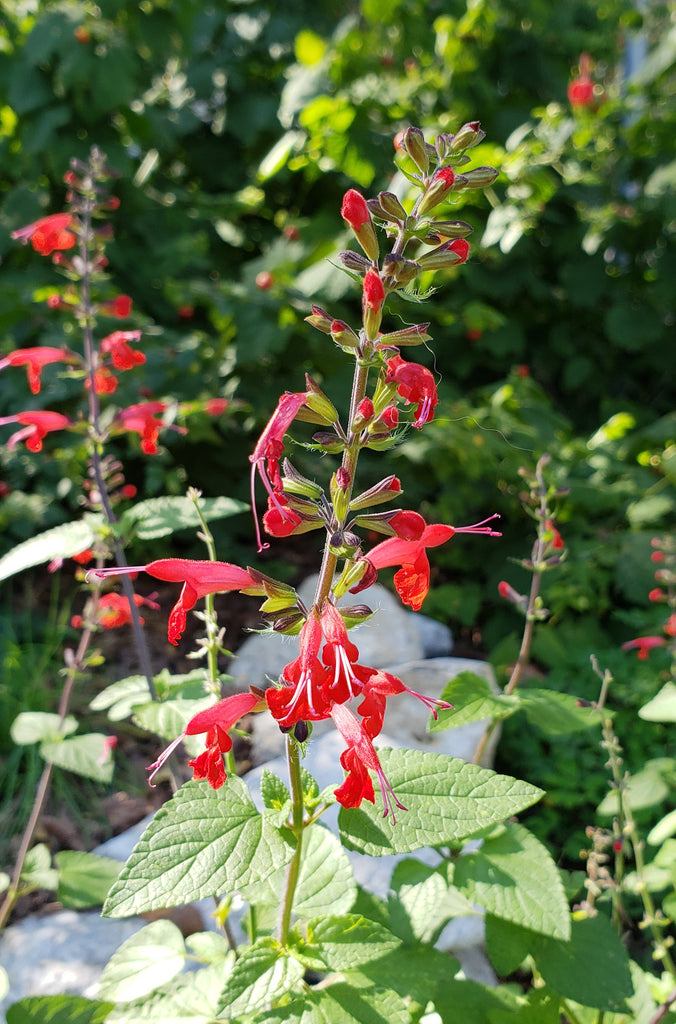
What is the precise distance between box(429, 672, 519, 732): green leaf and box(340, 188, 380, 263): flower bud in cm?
73

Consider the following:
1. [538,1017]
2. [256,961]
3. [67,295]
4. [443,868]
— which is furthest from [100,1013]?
[67,295]

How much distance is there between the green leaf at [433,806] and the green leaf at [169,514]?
571mm

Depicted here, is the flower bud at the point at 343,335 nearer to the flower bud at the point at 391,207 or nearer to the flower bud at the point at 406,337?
the flower bud at the point at 406,337

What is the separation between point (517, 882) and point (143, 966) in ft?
2.09

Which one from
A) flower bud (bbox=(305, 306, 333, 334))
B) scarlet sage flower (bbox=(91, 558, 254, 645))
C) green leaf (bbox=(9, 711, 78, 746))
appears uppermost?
flower bud (bbox=(305, 306, 333, 334))

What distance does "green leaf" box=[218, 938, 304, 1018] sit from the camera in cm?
85

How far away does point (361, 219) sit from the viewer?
0.84 meters

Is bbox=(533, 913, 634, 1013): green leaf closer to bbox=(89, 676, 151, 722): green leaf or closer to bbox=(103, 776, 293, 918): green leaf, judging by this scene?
bbox=(103, 776, 293, 918): green leaf

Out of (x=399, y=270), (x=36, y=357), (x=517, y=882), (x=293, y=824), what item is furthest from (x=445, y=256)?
(x=36, y=357)

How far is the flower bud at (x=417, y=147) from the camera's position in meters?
0.86

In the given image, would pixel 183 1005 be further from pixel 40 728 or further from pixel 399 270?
pixel 399 270

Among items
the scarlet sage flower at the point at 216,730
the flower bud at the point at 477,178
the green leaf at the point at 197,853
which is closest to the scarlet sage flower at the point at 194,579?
the scarlet sage flower at the point at 216,730

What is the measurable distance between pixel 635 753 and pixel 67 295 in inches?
85.1

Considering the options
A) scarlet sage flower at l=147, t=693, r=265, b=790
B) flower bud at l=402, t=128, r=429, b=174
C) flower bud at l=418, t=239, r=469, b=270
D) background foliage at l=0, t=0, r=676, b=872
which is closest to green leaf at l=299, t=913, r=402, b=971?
scarlet sage flower at l=147, t=693, r=265, b=790
